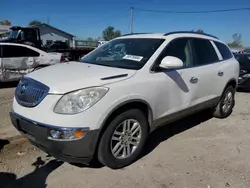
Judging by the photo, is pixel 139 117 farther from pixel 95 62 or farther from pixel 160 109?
pixel 95 62

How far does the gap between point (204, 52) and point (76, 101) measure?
2.90 meters

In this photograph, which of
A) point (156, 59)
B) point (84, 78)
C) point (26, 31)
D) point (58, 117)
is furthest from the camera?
point (26, 31)

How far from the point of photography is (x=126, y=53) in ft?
13.0

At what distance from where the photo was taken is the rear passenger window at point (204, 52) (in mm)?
4512

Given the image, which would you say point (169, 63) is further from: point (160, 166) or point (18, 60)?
point (18, 60)

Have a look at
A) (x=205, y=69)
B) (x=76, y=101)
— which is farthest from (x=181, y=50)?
(x=76, y=101)

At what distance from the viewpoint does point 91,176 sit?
322 centimetres

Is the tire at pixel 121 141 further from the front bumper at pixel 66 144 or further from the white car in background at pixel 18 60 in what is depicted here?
the white car in background at pixel 18 60

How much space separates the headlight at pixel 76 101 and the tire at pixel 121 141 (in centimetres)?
41

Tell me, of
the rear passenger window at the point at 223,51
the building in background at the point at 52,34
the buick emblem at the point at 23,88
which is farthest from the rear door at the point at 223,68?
the building in background at the point at 52,34

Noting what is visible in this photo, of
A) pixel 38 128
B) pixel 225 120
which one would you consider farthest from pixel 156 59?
pixel 225 120

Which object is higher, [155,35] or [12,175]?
[155,35]

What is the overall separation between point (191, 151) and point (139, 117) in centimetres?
123

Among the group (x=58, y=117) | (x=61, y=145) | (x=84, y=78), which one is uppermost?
(x=84, y=78)
